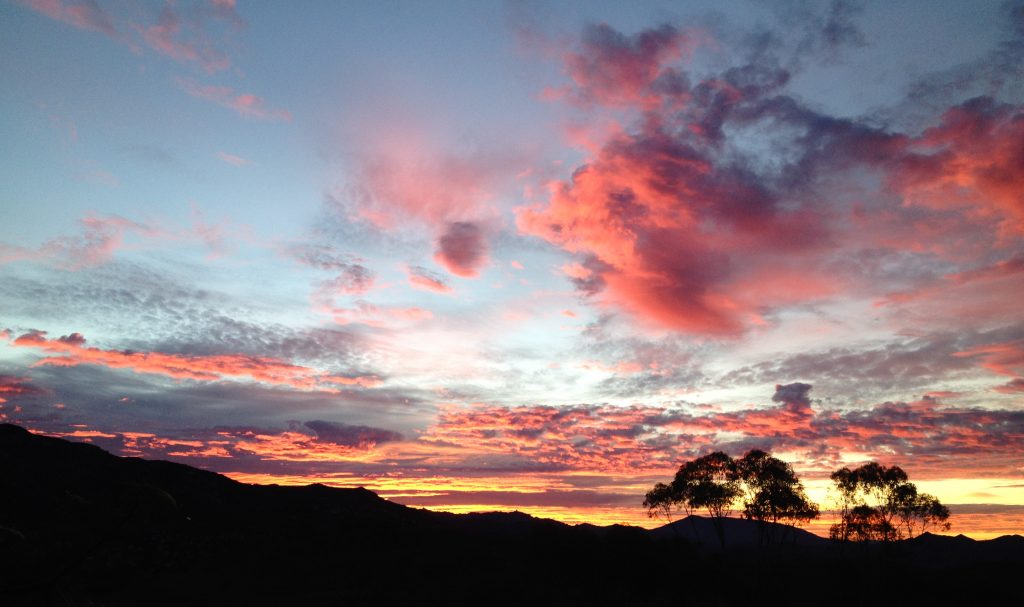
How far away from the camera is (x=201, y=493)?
142 meters

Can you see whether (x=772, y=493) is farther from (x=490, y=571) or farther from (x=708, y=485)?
(x=490, y=571)

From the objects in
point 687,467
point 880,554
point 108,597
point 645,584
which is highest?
point 687,467

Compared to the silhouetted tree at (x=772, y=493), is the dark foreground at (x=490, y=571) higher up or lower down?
lower down

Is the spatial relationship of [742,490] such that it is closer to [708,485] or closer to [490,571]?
[708,485]

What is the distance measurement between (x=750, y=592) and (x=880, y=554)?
30.2 m

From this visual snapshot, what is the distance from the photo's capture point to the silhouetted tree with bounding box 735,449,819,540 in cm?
7300

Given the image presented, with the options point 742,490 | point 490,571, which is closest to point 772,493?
point 742,490

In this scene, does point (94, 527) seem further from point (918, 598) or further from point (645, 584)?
point (918, 598)

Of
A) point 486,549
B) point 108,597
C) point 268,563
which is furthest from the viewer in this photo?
point 486,549

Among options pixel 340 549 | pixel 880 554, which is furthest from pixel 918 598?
pixel 340 549

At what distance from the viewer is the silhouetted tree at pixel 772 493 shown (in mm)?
73000

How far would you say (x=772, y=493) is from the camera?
73.4 m

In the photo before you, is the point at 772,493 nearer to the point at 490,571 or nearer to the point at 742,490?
the point at 742,490

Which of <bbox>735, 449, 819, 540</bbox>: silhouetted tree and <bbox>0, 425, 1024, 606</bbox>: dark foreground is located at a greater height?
<bbox>735, 449, 819, 540</bbox>: silhouetted tree
